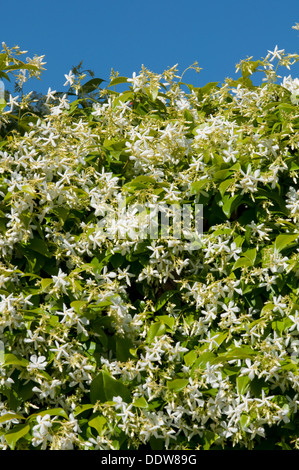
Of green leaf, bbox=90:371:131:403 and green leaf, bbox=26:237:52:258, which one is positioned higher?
green leaf, bbox=26:237:52:258

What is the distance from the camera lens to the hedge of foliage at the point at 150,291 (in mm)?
2285

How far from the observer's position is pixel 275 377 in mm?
2277

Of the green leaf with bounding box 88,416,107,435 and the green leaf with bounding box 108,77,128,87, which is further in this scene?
the green leaf with bounding box 108,77,128,87

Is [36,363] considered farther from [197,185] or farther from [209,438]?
[197,185]

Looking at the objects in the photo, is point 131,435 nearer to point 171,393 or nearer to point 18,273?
point 171,393

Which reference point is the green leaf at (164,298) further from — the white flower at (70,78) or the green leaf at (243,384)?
the white flower at (70,78)

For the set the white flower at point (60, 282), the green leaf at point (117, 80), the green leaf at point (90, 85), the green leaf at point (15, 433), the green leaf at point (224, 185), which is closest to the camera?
the green leaf at point (15, 433)

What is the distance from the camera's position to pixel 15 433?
224 centimetres

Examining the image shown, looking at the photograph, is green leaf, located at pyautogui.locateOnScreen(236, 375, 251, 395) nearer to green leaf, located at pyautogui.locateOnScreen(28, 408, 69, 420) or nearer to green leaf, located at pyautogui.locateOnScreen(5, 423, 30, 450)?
green leaf, located at pyautogui.locateOnScreen(28, 408, 69, 420)

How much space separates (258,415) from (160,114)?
155cm

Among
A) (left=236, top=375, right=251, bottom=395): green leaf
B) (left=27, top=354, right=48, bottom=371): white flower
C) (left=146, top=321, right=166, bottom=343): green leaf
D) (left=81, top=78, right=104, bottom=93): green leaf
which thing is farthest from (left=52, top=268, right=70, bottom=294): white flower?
(left=81, top=78, right=104, bottom=93): green leaf

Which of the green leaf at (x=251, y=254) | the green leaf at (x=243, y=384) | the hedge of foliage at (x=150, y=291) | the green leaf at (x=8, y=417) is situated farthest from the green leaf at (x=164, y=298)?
the green leaf at (x=8, y=417)

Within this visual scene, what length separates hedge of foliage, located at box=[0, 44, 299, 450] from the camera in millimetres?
2285
